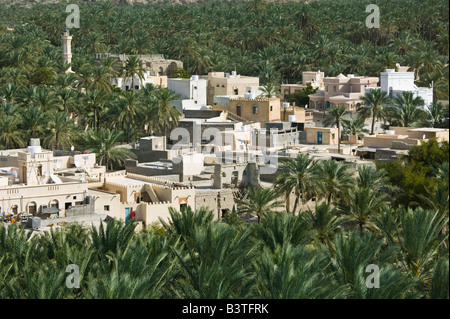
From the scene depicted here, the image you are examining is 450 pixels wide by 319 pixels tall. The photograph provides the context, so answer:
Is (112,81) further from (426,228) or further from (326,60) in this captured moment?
(426,228)

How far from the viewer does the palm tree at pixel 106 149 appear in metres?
45.9

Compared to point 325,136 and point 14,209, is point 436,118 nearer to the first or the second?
point 325,136

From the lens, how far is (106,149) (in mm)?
46062

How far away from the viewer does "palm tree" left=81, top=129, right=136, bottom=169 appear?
4594 centimetres

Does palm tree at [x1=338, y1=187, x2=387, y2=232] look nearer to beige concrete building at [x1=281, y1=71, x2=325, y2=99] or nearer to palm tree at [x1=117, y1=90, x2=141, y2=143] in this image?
palm tree at [x1=117, y1=90, x2=141, y2=143]

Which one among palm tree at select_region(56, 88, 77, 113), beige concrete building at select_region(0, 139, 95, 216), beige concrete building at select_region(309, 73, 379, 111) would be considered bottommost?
beige concrete building at select_region(0, 139, 95, 216)

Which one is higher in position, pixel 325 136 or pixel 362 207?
pixel 325 136

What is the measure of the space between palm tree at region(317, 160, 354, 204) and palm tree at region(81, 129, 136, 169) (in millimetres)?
13045

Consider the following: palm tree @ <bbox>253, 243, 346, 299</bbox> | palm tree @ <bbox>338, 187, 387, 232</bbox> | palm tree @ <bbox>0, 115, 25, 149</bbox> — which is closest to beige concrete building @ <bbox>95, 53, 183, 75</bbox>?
palm tree @ <bbox>0, 115, 25, 149</bbox>

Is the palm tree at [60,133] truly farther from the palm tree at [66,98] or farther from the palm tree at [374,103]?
the palm tree at [374,103]

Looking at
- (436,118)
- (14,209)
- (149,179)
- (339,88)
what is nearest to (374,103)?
(436,118)

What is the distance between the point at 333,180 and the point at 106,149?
14.1 metres

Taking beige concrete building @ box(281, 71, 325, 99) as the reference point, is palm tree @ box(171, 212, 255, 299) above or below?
below

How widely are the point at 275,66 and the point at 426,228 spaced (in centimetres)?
6171
